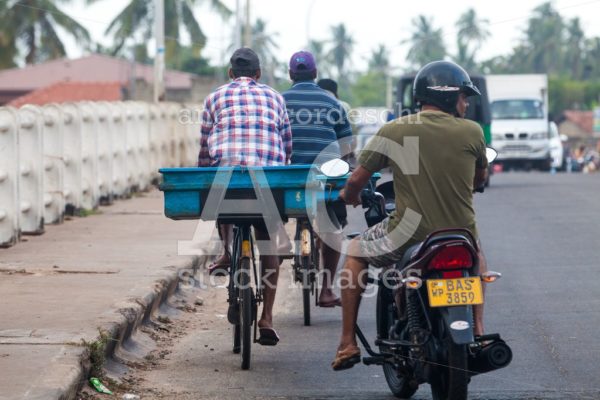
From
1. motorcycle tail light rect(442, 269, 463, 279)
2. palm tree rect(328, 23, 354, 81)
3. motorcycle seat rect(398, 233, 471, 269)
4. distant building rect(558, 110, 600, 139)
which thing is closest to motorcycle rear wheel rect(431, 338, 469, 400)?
motorcycle tail light rect(442, 269, 463, 279)

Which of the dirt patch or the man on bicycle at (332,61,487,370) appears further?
the dirt patch

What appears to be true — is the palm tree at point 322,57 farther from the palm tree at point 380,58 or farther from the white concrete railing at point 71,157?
Answer: the white concrete railing at point 71,157

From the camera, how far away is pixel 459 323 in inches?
222

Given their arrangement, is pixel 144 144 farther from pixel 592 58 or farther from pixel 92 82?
pixel 592 58

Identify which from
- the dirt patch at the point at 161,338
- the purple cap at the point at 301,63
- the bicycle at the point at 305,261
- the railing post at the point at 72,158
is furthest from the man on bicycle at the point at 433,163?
the railing post at the point at 72,158

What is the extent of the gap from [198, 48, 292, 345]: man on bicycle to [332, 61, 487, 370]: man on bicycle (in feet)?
5.31

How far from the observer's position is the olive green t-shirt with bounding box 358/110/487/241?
6004 mm

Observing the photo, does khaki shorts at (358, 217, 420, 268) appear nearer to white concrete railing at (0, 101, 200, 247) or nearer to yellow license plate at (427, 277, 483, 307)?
yellow license plate at (427, 277, 483, 307)

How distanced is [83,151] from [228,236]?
27.7 ft

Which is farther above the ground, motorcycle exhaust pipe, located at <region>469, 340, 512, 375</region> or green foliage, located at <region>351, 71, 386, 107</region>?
green foliage, located at <region>351, 71, 386, 107</region>

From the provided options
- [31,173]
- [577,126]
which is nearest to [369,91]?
[577,126]

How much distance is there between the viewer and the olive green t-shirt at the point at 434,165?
6.00m

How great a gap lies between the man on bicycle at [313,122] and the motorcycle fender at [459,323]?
350cm

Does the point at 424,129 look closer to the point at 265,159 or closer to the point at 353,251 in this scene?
the point at 353,251
